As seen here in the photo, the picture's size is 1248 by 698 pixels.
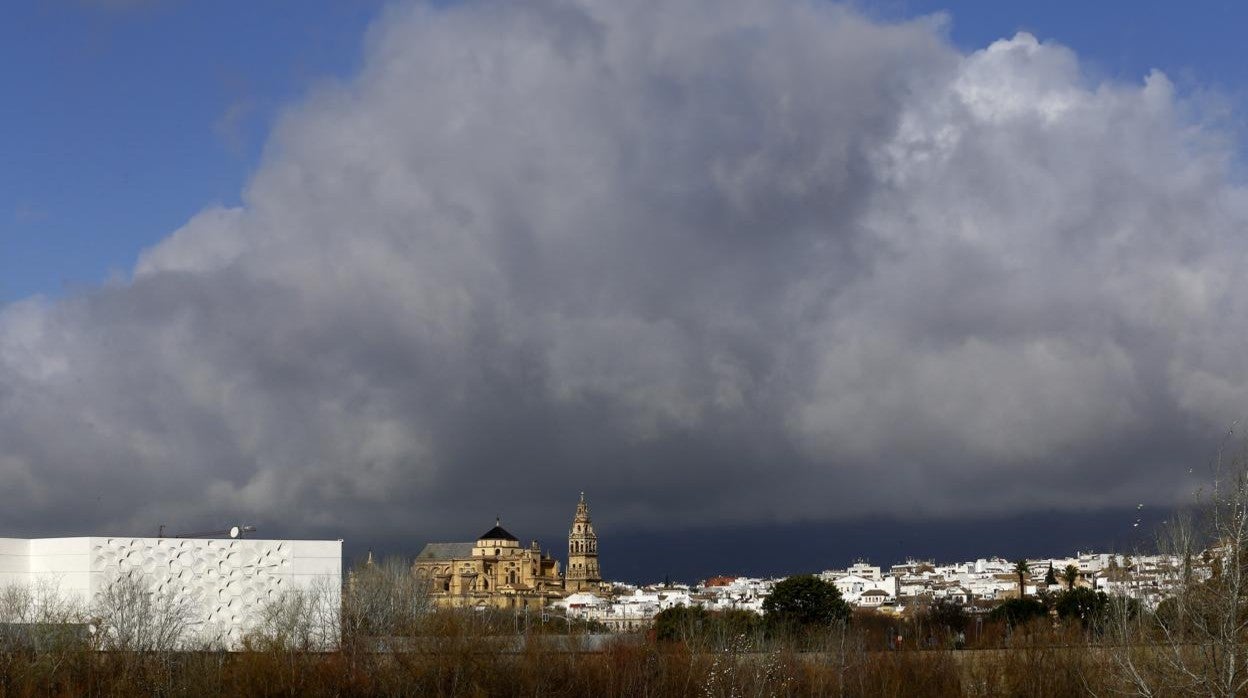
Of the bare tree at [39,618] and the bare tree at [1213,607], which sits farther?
the bare tree at [39,618]

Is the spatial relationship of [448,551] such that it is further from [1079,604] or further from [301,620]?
[301,620]

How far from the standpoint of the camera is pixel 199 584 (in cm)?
5484

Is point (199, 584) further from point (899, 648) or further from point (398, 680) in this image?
point (899, 648)

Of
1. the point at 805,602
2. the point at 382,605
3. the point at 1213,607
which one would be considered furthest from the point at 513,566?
the point at 1213,607

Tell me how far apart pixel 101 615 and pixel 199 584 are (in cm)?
461

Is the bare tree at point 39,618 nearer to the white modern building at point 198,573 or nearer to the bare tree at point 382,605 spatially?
the white modern building at point 198,573

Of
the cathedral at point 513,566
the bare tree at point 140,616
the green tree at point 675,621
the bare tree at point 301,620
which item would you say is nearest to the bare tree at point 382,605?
the bare tree at point 301,620

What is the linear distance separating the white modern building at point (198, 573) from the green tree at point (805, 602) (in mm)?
37448

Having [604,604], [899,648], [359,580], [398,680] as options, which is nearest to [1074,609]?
[899,648]

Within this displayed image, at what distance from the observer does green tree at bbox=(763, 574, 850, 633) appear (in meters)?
88.9

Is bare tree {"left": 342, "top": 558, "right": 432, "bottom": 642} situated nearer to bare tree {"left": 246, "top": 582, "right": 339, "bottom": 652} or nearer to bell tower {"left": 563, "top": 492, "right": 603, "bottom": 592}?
bare tree {"left": 246, "top": 582, "right": 339, "bottom": 652}

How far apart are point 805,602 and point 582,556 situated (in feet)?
346

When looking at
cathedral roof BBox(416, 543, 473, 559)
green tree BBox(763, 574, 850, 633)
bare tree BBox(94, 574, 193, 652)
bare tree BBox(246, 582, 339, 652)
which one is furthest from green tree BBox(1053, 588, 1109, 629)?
cathedral roof BBox(416, 543, 473, 559)

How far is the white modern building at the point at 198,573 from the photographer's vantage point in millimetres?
52844
